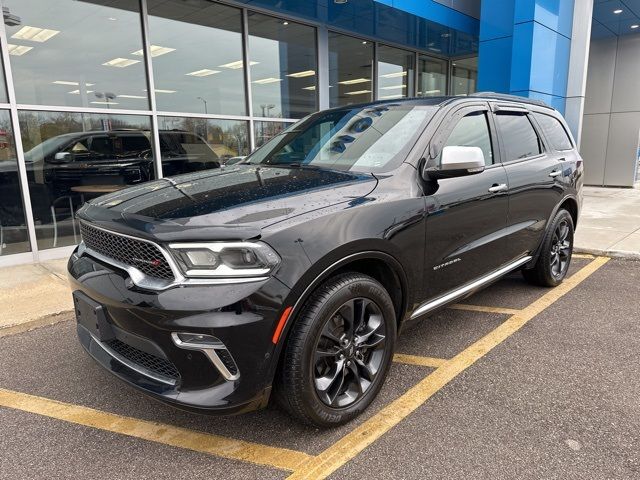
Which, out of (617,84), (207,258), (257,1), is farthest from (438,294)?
(617,84)

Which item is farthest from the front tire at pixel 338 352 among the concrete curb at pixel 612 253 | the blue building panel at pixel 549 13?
the blue building panel at pixel 549 13

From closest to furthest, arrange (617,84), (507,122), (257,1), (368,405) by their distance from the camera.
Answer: (368,405), (507,122), (257,1), (617,84)

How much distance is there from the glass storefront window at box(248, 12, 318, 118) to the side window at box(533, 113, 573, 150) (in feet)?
18.3

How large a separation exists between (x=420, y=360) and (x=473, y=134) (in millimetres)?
1722

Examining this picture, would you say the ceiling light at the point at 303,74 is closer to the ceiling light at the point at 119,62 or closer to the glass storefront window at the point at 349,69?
the glass storefront window at the point at 349,69

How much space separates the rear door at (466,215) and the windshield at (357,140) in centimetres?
23

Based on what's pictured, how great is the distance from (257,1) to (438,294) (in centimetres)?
686

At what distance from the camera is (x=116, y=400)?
291 cm

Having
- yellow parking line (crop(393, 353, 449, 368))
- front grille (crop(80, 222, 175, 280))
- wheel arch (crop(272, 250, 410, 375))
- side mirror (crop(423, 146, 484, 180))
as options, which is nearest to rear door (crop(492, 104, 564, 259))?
side mirror (crop(423, 146, 484, 180))

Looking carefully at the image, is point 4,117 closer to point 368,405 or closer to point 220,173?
point 220,173

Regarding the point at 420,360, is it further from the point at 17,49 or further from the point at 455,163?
the point at 17,49

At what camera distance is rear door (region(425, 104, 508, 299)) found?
9.94 feet

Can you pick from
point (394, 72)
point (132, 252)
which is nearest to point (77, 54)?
point (132, 252)

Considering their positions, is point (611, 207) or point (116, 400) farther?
point (611, 207)
